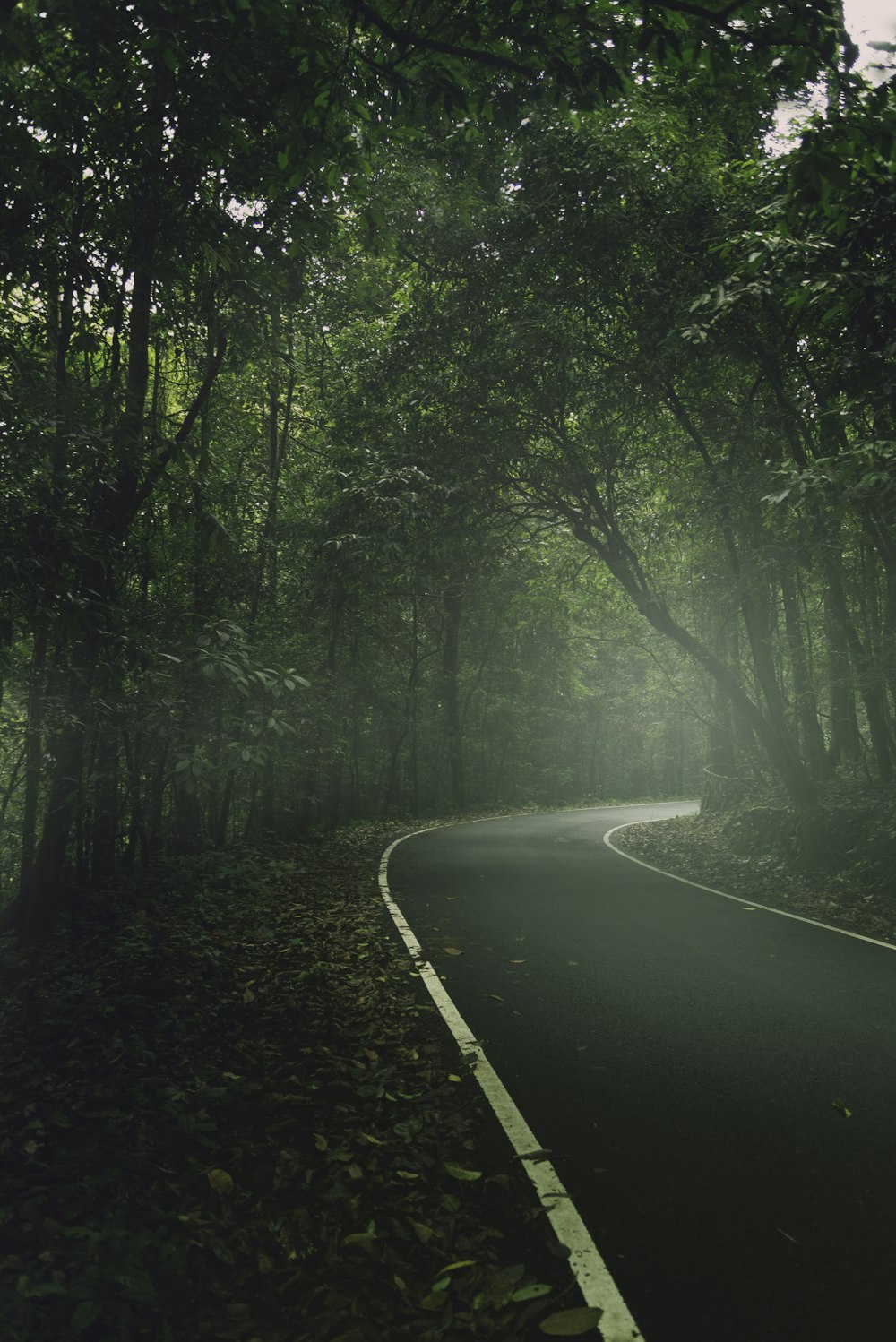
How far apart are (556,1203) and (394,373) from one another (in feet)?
43.4

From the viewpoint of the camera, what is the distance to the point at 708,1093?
186 inches

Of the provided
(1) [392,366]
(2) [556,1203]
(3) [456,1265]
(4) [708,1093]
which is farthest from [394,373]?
(3) [456,1265]

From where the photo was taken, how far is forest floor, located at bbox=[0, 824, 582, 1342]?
10.0 ft

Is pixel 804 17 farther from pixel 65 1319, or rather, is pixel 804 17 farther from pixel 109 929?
pixel 109 929

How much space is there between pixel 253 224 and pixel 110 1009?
697 cm

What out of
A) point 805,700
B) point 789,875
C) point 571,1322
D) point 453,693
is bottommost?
point 789,875

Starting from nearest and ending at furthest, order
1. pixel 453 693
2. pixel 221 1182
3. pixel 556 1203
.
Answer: pixel 556 1203
pixel 221 1182
pixel 453 693

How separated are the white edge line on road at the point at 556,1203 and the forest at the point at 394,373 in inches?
74.0

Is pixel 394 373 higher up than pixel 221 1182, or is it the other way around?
pixel 394 373

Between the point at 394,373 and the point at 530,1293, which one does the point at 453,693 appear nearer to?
the point at 394,373

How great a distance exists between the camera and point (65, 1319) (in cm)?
300

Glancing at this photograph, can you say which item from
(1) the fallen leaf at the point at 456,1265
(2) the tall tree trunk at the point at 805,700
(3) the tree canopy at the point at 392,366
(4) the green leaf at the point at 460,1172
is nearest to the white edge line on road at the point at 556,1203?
(4) the green leaf at the point at 460,1172

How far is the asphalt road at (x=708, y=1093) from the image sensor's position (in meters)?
3.05

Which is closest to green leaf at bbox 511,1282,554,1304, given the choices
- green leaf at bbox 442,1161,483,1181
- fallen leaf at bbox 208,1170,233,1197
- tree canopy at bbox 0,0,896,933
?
green leaf at bbox 442,1161,483,1181
